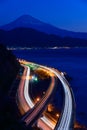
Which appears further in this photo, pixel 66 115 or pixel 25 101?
pixel 25 101

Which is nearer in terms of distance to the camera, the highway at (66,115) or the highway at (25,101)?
the highway at (66,115)

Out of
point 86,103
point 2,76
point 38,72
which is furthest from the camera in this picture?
point 38,72

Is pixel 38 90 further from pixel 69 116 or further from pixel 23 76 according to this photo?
pixel 69 116

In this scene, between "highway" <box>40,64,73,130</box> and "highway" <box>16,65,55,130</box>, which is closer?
"highway" <box>40,64,73,130</box>

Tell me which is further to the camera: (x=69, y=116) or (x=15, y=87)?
(x=15, y=87)

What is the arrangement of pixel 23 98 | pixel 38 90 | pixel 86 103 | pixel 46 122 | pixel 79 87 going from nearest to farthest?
pixel 46 122, pixel 23 98, pixel 86 103, pixel 38 90, pixel 79 87

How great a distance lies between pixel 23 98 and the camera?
45.5 m

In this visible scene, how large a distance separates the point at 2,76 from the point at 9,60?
44.6ft

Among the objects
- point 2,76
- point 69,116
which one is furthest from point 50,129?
point 2,76

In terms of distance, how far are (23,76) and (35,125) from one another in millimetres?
37017

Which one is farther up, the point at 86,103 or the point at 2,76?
the point at 2,76

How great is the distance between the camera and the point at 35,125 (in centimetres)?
3259

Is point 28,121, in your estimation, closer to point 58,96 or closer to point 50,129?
point 50,129

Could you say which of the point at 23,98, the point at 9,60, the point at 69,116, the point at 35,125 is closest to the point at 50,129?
the point at 35,125
